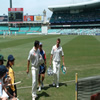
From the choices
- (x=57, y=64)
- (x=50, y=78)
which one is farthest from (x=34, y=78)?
(x=50, y=78)

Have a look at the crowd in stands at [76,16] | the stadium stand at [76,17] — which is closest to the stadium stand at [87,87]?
the stadium stand at [76,17]

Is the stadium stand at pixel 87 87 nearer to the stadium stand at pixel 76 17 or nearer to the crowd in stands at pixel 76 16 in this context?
the stadium stand at pixel 76 17

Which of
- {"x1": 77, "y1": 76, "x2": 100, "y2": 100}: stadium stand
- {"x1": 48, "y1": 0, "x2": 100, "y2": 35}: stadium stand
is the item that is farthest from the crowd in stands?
{"x1": 77, "y1": 76, "x2": 100, "y2": 100}: stadium stand

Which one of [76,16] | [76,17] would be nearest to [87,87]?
[76,17]

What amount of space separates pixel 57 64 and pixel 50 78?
158 centimetres

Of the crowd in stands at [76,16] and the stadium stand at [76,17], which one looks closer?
the stadium stand at [76,17]

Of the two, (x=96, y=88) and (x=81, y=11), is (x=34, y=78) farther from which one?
(x=81, y=11)

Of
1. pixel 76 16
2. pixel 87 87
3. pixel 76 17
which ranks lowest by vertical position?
pixel 87 87

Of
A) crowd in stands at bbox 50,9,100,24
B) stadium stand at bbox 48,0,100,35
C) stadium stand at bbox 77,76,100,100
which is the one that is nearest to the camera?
stadium stand at bbox 77,76,100,100

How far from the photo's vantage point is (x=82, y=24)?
3401 inches

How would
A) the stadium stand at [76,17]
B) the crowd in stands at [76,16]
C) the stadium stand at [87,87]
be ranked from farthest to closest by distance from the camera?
1. the crowd in stands at [76,16]
2. the stadium stand at [76,17]
3. the stadium stand at [87,87]

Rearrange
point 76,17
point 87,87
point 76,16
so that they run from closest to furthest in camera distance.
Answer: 1. point 87,87
2. point 76,17
3. point 76,16

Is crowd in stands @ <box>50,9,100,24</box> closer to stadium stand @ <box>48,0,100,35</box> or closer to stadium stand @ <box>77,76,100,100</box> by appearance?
stadium stand @ <box>48,0,100,35</box>

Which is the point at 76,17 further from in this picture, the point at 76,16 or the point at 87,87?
the point at 87,87
